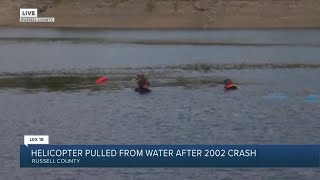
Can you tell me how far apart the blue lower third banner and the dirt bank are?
69.7 meters

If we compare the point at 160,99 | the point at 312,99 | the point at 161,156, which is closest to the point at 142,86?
the point at 160,99

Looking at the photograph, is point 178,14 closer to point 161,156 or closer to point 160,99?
point 160,99

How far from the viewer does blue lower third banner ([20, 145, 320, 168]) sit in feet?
60.5

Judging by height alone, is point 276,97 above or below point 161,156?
above

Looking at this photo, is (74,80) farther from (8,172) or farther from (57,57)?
(8,172)

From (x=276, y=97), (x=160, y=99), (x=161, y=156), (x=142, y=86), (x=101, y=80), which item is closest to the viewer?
(x=161, y=156)

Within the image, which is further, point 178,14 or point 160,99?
point 178,14

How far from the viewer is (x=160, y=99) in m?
35.8

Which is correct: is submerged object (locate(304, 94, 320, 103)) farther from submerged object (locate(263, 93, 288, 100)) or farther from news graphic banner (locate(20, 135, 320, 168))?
news graphic banner (locate(20, 135, 320, 168))

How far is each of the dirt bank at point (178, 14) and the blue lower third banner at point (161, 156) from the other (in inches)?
2743

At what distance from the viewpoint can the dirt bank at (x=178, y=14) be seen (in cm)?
8888

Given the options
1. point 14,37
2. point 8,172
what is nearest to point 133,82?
point 8,172

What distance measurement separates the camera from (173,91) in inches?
1523

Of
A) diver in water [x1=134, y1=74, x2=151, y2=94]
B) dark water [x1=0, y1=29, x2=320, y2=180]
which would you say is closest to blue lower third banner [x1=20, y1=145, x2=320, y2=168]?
dark water [x1=0, y1=29, x2=320, y2=180]
